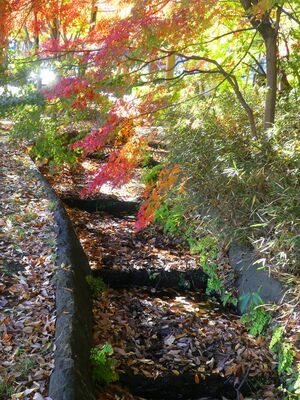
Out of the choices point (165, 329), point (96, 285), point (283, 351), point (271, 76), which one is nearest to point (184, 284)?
point (165, 329)

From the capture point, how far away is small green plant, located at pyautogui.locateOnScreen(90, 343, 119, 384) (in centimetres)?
346

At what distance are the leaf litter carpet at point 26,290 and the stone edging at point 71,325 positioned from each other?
9cm

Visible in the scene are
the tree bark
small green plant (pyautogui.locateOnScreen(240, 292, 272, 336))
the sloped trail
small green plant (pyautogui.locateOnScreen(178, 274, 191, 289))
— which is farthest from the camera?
small green plant (pyautogui.locateOnScreen(178, 274, 191, 289))

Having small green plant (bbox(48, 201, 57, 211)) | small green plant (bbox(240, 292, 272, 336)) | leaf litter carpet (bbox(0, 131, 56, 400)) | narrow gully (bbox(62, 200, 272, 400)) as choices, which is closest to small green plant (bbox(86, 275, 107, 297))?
narrow gully (bbox(62, 200, 272, 400))

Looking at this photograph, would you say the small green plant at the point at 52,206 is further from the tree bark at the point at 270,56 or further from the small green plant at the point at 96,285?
the tree bark at the point at 270,56

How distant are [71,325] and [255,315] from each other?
2.06 m

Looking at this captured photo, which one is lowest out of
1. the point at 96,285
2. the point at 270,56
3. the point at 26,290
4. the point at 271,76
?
the point at 96,285

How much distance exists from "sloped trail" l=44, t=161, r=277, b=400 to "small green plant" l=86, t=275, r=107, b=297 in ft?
0.28

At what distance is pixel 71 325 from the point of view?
11.3 ft

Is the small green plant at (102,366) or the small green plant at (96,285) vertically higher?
the small green plant at (96,285)

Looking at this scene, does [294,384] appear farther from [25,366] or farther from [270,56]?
[270,56]

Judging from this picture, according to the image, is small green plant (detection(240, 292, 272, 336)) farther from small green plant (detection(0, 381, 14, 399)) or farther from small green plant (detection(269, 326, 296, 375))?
small green plant (detection(0, 381, 14, 399))

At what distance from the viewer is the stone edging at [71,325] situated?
2.88m

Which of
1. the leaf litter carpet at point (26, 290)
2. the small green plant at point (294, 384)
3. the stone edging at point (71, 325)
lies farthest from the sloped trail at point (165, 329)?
the leaf litter carpet at point (26, 290)
